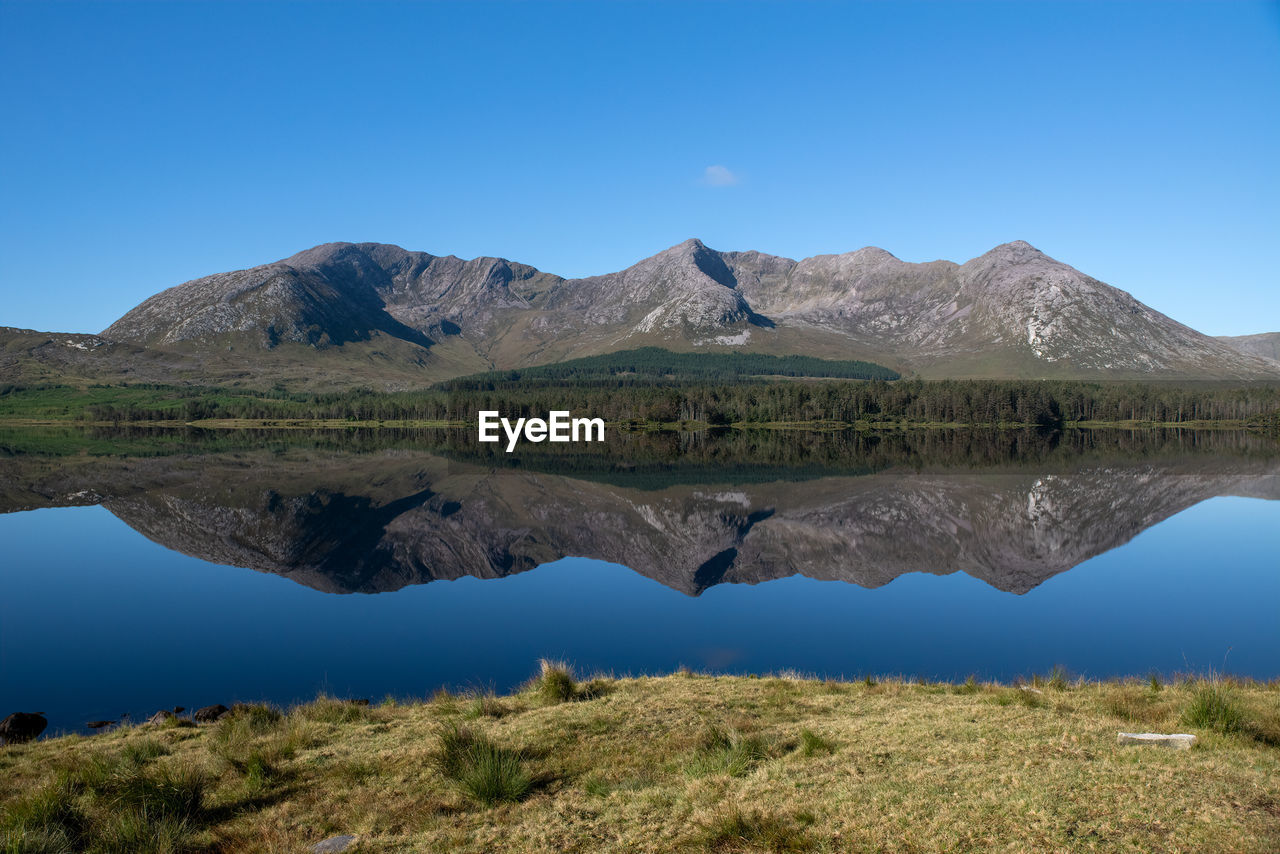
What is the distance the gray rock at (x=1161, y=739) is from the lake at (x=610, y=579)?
824 centimetres

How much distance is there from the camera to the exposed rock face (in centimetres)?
3381

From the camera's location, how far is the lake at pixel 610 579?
20703 mm

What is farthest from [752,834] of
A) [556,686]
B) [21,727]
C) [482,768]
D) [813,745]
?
[21,727]

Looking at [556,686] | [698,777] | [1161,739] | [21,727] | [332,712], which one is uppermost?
[1161,739]

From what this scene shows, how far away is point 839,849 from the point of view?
8086mm

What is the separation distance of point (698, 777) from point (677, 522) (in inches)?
1352

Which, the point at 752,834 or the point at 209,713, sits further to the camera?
the point at 209,713

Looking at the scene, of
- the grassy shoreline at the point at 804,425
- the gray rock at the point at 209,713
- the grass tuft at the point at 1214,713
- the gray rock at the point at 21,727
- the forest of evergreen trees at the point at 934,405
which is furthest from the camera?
the forest of evergreen trees at the point at 934,405

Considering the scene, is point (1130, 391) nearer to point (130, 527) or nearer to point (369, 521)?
point (369, 521)

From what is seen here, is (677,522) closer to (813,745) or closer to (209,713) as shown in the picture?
(209,713)

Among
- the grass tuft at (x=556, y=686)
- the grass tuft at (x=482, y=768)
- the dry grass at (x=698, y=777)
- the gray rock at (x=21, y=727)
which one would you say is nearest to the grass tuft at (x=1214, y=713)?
the dry grass at (x=698, y=777)

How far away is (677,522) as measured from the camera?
44.6 metres

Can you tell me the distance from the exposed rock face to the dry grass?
56.8 feet

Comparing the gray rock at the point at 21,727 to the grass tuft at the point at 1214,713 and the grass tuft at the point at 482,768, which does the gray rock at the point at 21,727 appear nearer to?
the grass tuft at the point at 482,768
